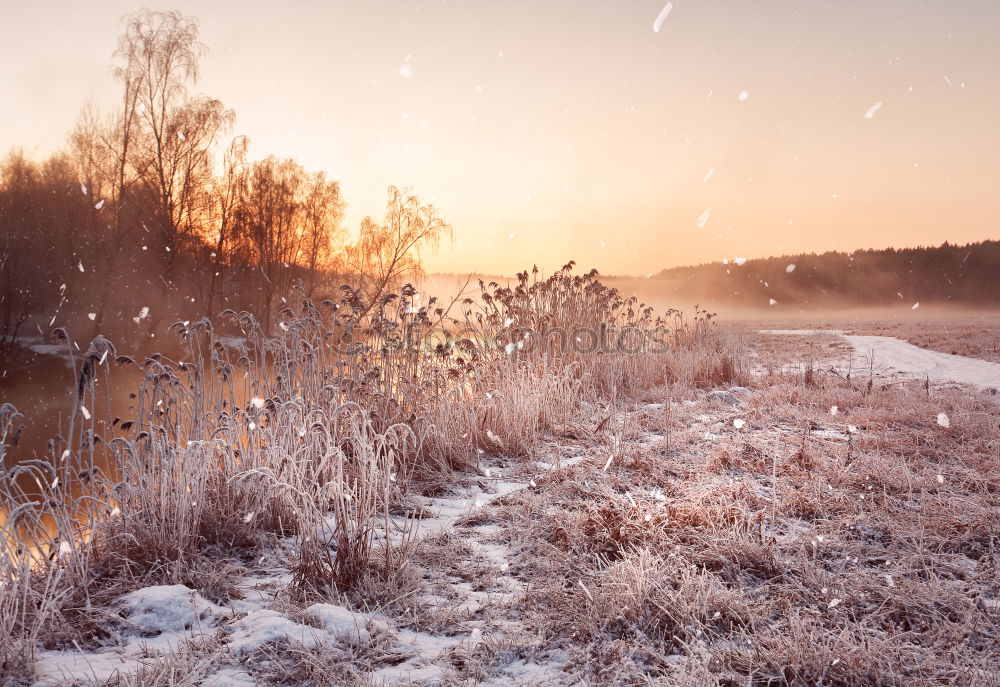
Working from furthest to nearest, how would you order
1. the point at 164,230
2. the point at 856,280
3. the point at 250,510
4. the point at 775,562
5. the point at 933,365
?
the point at 856,280, the point at 164,230, the point at 933,365, the point at 250,510, the point at 775,562

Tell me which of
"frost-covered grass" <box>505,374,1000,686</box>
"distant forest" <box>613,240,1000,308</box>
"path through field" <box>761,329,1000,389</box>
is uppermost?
"distant forest" <box>613,240,1000,308</box>

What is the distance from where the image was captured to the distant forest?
72812 mm

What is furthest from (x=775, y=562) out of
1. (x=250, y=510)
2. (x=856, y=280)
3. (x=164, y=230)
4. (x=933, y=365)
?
(x=856, y=280)

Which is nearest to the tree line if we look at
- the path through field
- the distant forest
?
the path through field

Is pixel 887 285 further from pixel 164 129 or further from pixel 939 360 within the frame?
pixel 164 129

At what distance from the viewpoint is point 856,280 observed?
7844 centimetres

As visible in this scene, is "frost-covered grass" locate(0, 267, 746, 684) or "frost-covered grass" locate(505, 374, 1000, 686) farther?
"frost-covered grass" locate(0, 267, 746, 684)

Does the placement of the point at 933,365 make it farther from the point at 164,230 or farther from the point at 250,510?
the point at 164,230

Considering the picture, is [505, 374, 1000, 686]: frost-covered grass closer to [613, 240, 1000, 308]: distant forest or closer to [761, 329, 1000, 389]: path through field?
[761, 329, 1000, 389]: path through field

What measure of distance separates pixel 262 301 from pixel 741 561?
983 inches

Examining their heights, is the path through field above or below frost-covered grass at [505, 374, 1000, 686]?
above

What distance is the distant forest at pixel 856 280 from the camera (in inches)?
2867

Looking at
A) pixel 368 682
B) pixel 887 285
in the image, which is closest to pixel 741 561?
pixel 368 682

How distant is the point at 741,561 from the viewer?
291cm
